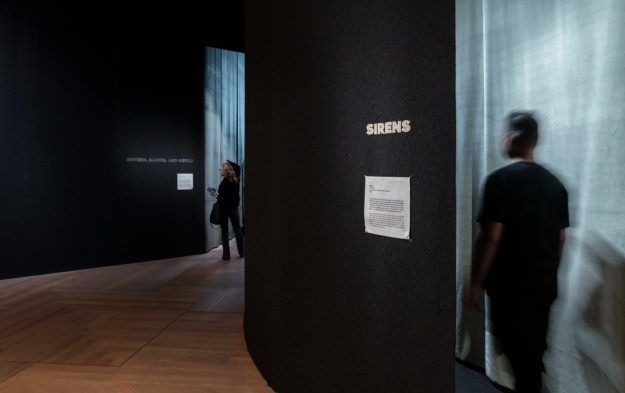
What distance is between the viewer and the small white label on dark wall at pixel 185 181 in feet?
23.2

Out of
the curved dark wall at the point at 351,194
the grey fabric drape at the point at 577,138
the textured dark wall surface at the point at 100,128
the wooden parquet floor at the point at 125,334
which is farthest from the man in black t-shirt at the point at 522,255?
the textured dark wall surface at the point at 100,128

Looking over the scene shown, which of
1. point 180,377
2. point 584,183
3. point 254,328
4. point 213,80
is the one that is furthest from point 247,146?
point 213,80

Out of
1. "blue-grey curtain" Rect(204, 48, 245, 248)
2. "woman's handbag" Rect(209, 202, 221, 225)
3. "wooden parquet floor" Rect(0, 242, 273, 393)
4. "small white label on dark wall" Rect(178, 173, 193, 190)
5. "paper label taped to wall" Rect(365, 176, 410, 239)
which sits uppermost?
"blue-grey curtain" Rect(204, 48, 245, 248)

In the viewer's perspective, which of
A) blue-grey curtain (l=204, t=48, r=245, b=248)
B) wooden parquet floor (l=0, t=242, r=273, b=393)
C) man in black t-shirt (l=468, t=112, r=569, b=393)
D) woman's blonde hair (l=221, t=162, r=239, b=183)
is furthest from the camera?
blue-grey curtain (l=204, t=48, r=245, b=248)

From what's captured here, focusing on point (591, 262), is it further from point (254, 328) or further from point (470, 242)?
point (254, 328)

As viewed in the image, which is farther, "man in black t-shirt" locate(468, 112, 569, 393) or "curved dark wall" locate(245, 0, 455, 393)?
"man in black t-shirt" locate(468, 112, 569, 393)

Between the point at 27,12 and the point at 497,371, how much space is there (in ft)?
20.8

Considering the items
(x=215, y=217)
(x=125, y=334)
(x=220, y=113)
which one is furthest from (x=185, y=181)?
(x=125, y=334)

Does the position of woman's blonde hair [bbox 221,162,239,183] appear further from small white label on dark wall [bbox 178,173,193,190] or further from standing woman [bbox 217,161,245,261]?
small white label on dark wall [bbox 178,173,193,190]

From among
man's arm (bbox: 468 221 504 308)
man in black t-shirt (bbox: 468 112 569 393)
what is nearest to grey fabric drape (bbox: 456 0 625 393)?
man in black t-shirt (bbox: 468 112 569 393)

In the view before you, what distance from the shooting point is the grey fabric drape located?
1.81 m

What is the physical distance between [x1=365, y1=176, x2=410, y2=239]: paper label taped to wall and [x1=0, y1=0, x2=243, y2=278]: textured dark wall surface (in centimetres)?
537

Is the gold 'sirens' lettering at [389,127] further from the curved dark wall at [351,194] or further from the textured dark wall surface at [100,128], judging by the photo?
the textured dark wall surface at [100,128]

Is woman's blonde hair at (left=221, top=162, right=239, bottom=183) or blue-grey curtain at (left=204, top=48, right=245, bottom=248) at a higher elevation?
blue-grey curtain at (left=204, top=48, right=245, bottom=248)
